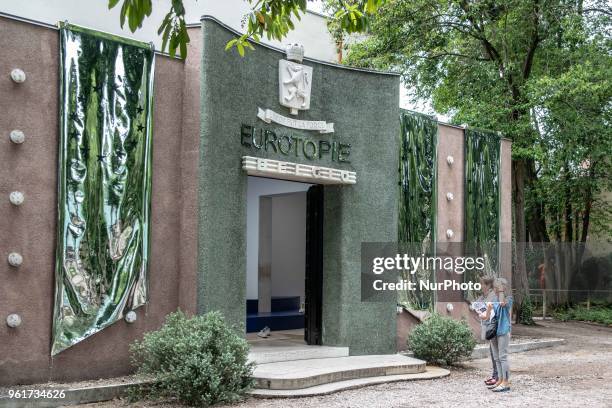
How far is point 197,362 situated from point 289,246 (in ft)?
28.9

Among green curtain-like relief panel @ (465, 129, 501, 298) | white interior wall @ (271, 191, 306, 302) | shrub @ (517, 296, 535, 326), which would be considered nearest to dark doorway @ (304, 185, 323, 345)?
green curtain-like relief panel @ (465, 129, 501, 298)

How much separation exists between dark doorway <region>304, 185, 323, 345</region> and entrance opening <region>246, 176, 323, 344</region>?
0.98 m

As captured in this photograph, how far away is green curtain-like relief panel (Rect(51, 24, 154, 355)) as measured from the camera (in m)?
8.89

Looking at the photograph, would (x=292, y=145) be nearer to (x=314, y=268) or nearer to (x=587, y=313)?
(x=314, y=268)

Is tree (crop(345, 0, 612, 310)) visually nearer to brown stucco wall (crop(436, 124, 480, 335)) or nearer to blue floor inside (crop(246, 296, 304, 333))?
brown stucco wall (crop(436, 124, 480, 335))

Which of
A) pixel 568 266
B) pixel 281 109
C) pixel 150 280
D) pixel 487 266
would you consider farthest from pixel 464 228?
pixel 568 266

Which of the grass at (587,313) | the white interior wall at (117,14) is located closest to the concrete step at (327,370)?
the white interior wall at (117,14)

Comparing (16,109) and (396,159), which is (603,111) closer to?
(396,159)

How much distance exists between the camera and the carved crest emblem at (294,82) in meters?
11.1

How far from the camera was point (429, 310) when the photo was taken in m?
13.6

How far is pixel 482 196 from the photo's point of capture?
15.2m


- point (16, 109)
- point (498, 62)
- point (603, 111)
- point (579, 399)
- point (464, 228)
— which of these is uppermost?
point (498, 62)

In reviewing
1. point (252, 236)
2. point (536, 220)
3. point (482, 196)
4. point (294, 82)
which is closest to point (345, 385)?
point (294, 82)

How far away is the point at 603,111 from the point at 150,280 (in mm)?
14804
